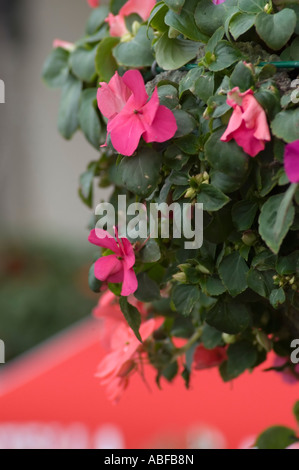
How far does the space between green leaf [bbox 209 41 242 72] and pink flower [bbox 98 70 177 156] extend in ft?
0.16

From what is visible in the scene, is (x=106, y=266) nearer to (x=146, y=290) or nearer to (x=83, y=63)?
(x=146, y=290)

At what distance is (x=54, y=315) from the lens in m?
2.77

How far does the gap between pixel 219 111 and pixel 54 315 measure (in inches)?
94.8

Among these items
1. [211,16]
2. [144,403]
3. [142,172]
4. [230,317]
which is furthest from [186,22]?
[144,403]

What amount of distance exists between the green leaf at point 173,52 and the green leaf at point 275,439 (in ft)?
1.19

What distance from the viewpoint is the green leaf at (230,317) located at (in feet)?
1.65

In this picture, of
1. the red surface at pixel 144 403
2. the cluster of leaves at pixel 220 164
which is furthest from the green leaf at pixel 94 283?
the red surface at pixel 144 403

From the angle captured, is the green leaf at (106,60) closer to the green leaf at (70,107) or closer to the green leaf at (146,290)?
the green leaf at (70,107)

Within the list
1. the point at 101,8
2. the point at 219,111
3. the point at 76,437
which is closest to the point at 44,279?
the point at 76,437

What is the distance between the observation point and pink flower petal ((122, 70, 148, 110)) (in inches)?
17.6

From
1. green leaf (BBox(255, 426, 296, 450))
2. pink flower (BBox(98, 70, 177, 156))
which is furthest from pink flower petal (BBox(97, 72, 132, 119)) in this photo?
green leaf (BBox(255, 426, 296, 450))

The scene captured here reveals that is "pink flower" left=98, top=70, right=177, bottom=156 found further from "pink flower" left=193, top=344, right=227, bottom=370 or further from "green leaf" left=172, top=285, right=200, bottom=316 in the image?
"pink flower" left=193, top=344, right=227, bottom=370

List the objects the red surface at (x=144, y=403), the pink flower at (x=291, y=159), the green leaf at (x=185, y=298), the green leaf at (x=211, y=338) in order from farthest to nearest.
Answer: the red surface at (x=144, y=403) < the green leaf at (x=211, y=338) < the green leaf at (x=185, y=298) < the pink flower at (x=291, y=159)

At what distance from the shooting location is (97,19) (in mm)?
646
